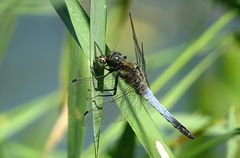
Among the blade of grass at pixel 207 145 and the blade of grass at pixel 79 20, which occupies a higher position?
the blade of grass at pixel 79 20

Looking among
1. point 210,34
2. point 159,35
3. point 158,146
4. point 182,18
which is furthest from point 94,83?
point 159,35

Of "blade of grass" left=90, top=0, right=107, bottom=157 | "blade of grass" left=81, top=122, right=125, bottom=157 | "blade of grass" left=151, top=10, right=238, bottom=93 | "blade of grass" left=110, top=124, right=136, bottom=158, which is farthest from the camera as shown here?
"blade of grass" left=151, top=10, right=238, bottom=93

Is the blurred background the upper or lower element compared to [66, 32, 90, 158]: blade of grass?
upper

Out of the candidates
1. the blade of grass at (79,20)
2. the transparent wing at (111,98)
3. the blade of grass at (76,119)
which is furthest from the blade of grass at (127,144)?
the blade of grass at (79,20)

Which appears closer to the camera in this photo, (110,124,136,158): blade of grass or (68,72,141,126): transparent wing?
(68,72,141,126): transparent wing

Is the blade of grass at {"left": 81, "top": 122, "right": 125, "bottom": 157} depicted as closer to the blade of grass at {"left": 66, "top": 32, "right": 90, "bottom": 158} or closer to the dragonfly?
the dragonfly

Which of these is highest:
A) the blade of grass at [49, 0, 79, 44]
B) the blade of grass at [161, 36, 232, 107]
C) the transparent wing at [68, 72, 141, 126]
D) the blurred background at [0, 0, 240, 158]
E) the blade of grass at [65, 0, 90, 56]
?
the blurred background at [0, 0, 240, 158]

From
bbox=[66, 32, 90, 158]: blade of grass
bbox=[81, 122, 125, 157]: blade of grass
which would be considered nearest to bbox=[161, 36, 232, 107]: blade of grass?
bbox=[81, 122, 125, 157]: blade of grass

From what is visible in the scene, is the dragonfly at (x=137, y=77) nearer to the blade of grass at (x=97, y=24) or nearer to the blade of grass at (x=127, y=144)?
the blade of grass at (x=127, y=144)
